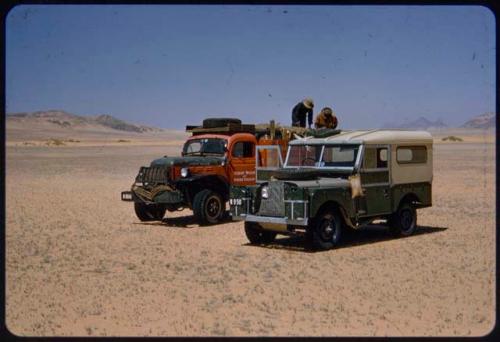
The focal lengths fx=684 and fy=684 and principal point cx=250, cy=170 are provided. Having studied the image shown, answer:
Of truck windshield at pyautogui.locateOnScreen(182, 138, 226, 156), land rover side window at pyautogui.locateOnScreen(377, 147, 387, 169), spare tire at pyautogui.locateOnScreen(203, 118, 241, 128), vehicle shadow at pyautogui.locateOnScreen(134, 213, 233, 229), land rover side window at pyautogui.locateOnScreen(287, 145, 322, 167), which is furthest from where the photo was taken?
spare tire at pyautogui.locateOnScreen(203, 118, 241, 128)

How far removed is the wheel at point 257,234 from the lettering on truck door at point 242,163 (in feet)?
9.49

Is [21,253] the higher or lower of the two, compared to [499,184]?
lower

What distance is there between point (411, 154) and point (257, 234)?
3.34 meters

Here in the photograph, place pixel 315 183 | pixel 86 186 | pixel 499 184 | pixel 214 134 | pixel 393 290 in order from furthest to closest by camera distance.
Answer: pixel 86 186
pixel 214 134
pixel 315 183
pixel 393 290
pixel 499 184

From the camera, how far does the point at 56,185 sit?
24531mm

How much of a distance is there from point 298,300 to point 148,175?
7.41m

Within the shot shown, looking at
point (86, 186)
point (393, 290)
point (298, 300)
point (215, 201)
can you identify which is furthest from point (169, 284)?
point (86, 186)

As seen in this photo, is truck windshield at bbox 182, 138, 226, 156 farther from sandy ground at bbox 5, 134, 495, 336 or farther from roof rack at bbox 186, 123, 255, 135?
sandy ground at bbox 5, 134, 495, 336

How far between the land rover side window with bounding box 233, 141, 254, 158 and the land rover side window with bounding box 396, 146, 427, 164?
4079 mm

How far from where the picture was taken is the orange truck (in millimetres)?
14344

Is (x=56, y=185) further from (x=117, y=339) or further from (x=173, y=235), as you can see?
(x=117, y=339)

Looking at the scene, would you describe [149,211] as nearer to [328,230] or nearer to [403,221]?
[328,230]

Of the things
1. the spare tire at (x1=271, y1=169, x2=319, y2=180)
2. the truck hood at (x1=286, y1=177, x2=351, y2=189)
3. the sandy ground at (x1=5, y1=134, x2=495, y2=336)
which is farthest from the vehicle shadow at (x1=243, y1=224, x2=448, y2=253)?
the spare tire at (x1=271, y1=169, x2=319, y2=180)

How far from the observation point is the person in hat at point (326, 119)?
14.5 metres
